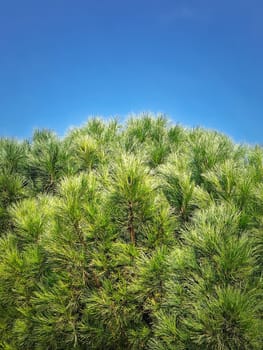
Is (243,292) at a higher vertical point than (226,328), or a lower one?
higher

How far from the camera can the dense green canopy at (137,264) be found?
207cm

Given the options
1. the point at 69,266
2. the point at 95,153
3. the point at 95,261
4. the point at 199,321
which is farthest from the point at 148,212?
the point at 95,153

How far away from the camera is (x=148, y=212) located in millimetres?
2609

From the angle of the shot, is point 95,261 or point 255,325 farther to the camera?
point 95,261

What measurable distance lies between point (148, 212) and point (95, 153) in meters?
1.33

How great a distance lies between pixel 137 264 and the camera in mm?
2484

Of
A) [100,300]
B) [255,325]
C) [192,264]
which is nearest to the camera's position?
[255,325]

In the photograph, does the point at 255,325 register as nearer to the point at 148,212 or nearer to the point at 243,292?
the point at 243,292

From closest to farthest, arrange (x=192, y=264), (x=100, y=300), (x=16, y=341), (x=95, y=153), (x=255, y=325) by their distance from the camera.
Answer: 1. (x=255, y=325)
2. (x=192, y=264)
3. (x=100, y=300)
4. (x=16, y=341)
5. (x=95, y=153)

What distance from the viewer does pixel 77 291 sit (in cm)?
262

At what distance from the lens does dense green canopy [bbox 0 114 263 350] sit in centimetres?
207

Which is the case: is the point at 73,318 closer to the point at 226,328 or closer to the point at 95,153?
the point at 226,328

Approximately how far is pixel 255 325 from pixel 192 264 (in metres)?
0.45

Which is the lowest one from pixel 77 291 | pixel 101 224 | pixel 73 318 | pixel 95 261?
pixel 73 318
